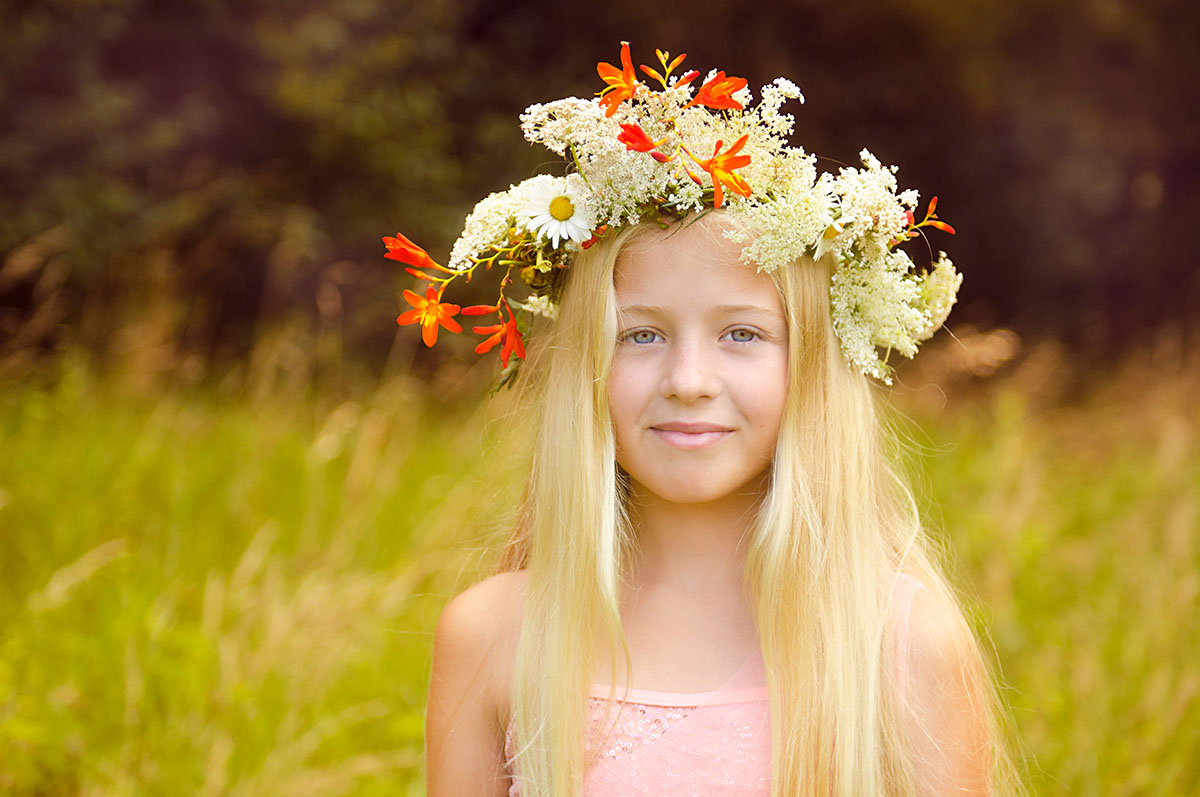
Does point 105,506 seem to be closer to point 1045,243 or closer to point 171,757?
point 171,757

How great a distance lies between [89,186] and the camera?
538cm

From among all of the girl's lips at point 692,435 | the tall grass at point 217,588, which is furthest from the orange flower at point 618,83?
the tall grass at point 217,588

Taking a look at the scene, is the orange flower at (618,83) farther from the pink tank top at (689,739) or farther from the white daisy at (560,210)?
the pink tank top at (689,739)

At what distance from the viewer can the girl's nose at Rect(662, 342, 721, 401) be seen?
1536 mm

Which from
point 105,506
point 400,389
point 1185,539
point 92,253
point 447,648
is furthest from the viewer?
point 92,253

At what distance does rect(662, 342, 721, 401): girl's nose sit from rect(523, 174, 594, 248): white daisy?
0.22 meters

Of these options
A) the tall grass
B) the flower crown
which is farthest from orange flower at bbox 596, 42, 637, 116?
the tall grass

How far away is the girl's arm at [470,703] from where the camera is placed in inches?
67.7

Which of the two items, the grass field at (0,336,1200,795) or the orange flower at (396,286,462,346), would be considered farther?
the grass field at (0,336,1200,795)

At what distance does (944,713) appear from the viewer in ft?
5.09

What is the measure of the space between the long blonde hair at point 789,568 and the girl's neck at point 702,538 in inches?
1.8

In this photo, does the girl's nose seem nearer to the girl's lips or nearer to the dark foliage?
the girl's lips

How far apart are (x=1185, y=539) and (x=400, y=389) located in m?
2.92

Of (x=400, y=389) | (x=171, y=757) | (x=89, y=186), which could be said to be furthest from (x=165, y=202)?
(x=171, y=757)
